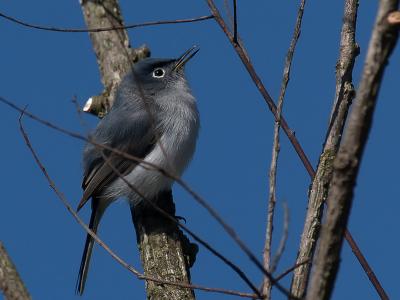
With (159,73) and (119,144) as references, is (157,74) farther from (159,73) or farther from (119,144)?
(119,144)

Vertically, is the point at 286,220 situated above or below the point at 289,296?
above

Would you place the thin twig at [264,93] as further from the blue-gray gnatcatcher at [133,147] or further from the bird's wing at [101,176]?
the bird's wing at [101,176]

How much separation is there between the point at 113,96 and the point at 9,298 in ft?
12.9

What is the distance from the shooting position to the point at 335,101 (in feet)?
12.1

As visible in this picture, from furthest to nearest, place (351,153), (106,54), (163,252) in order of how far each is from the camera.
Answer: (106,54) → (163,252) → (351,153)

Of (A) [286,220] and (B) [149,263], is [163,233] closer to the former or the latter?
(B) [149,263]

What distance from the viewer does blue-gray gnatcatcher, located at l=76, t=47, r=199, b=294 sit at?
599cm

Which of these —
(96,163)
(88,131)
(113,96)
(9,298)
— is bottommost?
(9,298)

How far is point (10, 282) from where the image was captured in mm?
2873

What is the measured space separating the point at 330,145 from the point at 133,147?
2.83 meters

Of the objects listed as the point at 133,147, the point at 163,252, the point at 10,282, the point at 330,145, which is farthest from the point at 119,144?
the point at 10,282

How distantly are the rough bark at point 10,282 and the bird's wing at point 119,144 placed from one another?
3.00m

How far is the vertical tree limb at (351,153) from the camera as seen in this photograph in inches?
72.7

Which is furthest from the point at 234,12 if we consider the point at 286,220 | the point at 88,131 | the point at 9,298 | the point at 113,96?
the point at 113,96
